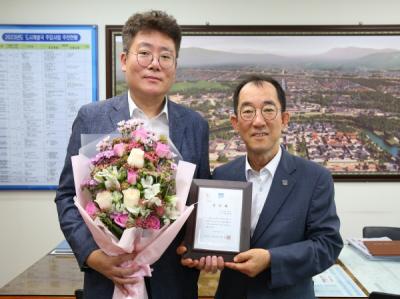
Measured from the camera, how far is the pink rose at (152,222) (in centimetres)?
111

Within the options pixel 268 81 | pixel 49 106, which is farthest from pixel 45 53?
pixel 268 81

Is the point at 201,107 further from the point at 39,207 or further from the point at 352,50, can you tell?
the point at 39,207

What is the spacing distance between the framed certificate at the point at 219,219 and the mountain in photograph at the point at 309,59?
2.10 metres

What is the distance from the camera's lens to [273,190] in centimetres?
141

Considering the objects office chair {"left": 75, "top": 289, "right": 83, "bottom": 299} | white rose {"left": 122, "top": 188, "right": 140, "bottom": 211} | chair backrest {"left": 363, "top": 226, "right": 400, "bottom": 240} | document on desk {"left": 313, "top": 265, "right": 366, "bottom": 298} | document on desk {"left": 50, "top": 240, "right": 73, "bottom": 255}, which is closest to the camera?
white rose {"left": 122, "top": 188, "right": 140, "bottom": 211}

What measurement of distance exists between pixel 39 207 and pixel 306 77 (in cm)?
248

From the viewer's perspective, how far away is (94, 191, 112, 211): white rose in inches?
43.7

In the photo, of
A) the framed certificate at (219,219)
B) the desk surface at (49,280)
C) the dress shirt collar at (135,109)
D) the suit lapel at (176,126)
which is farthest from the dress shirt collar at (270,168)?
the desk surface at (49,280)

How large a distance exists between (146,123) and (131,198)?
0.38 meters

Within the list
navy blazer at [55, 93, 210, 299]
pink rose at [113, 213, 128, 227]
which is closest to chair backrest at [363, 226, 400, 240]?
navy blazer at [55, 93, 210, 299]

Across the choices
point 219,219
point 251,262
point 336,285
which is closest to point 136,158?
point 219,219

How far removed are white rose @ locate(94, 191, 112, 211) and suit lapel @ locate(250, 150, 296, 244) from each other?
55 centimetres

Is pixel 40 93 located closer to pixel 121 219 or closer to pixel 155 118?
pixel 155 118

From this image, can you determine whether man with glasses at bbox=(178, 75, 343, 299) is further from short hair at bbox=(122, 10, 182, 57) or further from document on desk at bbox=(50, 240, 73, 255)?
document on desk at bbox=(50, 240, 73, 255)
